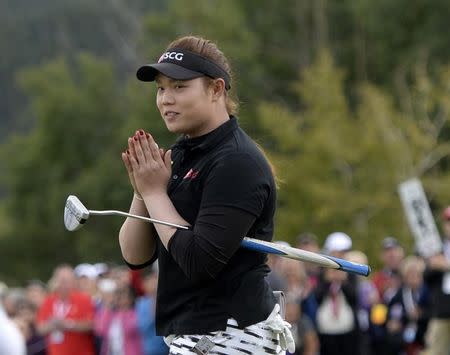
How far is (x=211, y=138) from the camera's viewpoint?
5.49m

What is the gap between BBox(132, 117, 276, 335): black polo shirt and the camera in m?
5.26

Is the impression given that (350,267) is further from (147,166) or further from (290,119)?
(290,119)

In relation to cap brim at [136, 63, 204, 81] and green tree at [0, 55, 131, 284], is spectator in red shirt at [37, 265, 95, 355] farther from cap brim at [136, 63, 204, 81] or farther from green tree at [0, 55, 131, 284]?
green tree at [0, 55, 131, 284]

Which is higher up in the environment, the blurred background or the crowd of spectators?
the crowd of spectators

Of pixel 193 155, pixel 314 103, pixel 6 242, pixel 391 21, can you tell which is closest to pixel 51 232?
pixel 6 242

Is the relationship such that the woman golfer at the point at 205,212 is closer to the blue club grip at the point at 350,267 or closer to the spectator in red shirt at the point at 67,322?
the blue club grip at the point at 350,267

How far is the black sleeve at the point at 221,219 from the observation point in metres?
5.24

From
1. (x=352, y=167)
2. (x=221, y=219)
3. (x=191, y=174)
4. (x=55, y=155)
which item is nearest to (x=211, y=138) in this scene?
(x=191, y=174)

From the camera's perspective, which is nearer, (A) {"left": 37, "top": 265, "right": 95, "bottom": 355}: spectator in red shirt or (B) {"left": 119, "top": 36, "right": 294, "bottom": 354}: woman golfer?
(B) {"left": 119, "top": 36, "right": 294, "bottom": 354}: woman golfer

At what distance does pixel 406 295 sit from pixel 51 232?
42.0m

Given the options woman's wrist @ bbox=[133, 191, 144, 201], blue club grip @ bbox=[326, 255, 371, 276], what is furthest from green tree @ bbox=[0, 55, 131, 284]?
blue club grip @ bbox=[326, 255, 371, 276]

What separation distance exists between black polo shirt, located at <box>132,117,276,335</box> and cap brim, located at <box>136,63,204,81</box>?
10.2 inches

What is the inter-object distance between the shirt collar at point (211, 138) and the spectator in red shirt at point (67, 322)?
32.3ft

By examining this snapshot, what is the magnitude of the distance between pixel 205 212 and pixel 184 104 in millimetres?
479
